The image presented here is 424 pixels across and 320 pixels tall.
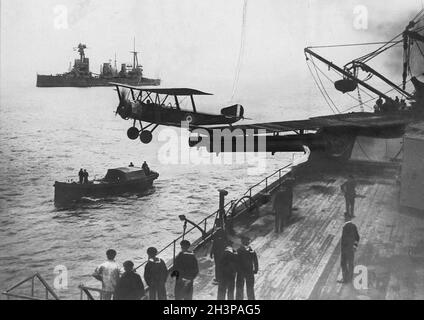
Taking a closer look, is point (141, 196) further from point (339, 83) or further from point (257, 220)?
point (257, 220)

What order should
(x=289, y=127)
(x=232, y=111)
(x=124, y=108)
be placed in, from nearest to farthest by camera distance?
1. (x=289, y=127)
2. (x=124, y=108)
3. (x=232, y=111)

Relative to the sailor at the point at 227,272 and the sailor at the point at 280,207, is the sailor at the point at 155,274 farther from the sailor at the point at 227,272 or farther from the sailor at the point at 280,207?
the sailor at the point at 280,207

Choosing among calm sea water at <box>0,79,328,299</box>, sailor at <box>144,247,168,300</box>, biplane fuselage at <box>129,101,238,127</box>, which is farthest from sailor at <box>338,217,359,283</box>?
calm sea water at <box>0,79,328,299</box>

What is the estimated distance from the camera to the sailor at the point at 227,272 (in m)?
8.88

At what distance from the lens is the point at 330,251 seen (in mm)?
12172

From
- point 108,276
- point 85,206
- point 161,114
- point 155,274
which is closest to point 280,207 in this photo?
point 155,274

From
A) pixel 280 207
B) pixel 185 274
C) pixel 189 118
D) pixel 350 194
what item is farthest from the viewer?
pixel 189 118

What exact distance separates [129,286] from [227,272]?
6.88ft

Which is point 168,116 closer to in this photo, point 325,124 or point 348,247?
point 325,124

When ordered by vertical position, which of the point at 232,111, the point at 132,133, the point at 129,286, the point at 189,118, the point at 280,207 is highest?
the point at 232,111

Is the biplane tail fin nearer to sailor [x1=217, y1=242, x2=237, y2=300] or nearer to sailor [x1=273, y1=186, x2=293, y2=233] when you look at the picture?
sailor [x1=273, y1=186, x2=293, y2=233]

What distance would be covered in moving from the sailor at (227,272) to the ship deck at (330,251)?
2.20ft

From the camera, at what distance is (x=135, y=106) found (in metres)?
22.2

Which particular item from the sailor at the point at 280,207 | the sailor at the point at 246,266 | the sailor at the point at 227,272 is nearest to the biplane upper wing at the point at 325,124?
the sailor at the point at 280,207
